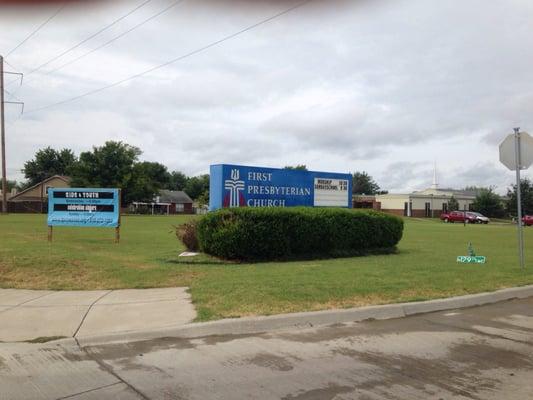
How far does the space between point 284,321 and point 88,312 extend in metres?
2.87

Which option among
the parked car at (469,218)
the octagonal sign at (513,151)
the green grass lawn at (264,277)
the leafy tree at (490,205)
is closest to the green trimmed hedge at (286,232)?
the green grass lawn at (264,277)

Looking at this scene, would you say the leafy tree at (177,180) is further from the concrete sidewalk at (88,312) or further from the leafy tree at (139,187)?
the concrete sidewalk at (88,312)

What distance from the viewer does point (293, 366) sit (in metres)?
5.54

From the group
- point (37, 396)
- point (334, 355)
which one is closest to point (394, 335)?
point (334, 355)

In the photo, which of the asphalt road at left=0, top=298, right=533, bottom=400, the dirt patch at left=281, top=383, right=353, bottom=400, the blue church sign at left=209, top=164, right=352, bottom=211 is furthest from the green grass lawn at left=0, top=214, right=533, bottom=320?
the dirt patch at left=281, top=383, right=353, bottom=400

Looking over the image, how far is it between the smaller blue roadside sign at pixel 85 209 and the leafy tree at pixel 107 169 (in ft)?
193

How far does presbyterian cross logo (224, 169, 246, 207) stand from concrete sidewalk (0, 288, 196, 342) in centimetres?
535

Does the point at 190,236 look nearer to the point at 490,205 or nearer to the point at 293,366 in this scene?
the point at 293,366

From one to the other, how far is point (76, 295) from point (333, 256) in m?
7.36

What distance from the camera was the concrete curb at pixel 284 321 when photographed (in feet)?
21.6

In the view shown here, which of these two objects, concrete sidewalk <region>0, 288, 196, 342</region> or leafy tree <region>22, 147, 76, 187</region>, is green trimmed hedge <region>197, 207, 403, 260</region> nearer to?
concrete sidewalk <region>0, 288, 196, 342</region>

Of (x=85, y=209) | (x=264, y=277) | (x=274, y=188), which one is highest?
(x=274, y=188)

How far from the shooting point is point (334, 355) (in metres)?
5.95

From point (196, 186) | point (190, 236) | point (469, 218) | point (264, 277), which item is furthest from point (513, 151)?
point (196, 186)
